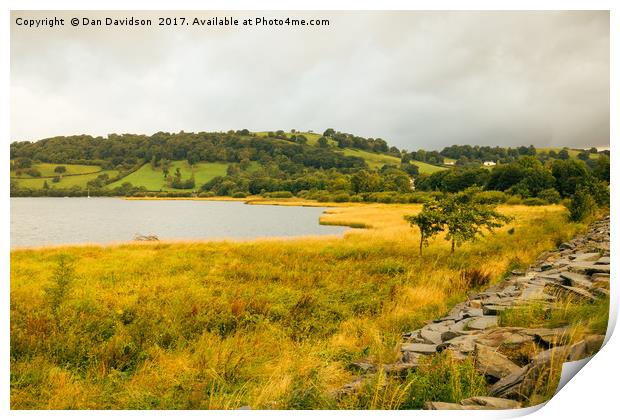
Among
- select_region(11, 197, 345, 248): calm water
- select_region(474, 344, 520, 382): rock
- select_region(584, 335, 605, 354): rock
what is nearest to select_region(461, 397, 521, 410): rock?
select_region(474, 344, 520, 382): rock

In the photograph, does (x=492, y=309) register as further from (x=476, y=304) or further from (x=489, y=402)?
(x=489, y=402)

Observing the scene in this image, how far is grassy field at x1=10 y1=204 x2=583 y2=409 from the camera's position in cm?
532

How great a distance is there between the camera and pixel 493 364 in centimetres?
495

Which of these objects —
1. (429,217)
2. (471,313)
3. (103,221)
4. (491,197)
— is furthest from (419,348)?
(103,221)

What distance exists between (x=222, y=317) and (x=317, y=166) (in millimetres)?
7429

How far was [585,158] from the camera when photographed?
8.89m

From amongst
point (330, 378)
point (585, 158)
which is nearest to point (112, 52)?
point (330, 378)

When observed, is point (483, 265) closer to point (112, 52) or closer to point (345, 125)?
point (345, 125)

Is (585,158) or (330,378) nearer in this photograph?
(330,378)

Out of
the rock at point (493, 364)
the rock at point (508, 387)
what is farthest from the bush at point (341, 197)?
the rock at point (508, 387)

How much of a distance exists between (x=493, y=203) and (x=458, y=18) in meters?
7.55

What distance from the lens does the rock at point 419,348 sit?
229 inches

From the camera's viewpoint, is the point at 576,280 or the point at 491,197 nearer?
the point at 576,280

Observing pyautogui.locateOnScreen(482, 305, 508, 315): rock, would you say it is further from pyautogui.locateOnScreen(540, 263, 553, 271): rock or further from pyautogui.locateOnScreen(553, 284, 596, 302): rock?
pyautogui.locateOnScreen(540, 263, 553, 271): rock
